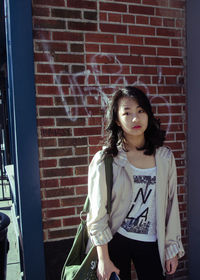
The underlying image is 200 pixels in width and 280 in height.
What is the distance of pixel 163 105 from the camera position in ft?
9.46

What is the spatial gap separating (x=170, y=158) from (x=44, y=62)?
132 cm

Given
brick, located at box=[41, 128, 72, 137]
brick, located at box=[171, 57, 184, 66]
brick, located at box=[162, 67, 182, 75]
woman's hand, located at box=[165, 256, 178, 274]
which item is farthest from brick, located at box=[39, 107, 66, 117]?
woman's hand, located at box=[165, 256, 178, 274]

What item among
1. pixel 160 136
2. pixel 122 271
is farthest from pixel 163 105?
pixel 122 271

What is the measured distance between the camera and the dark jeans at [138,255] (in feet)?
6.15

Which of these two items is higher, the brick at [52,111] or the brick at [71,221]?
the brick at [52,111]

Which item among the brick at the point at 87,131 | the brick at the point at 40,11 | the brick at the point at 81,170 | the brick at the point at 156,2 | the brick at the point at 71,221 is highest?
the brick at the point at 156,2

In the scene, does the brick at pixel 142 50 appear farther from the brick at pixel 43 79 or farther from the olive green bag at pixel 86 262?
the olive green bag at pixel 86 262

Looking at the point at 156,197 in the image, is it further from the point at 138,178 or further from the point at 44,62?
the point at 44,62

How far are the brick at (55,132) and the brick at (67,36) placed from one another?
767 millimetres

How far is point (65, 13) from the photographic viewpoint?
2.51m

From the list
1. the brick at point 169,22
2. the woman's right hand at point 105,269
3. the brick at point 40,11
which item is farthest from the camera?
the brick at point 169,22

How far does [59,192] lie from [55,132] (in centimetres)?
52

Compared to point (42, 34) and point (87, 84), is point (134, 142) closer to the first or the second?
point (87, 84)

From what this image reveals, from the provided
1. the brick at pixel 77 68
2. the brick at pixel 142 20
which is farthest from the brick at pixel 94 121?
the brick at pixel 142 20
